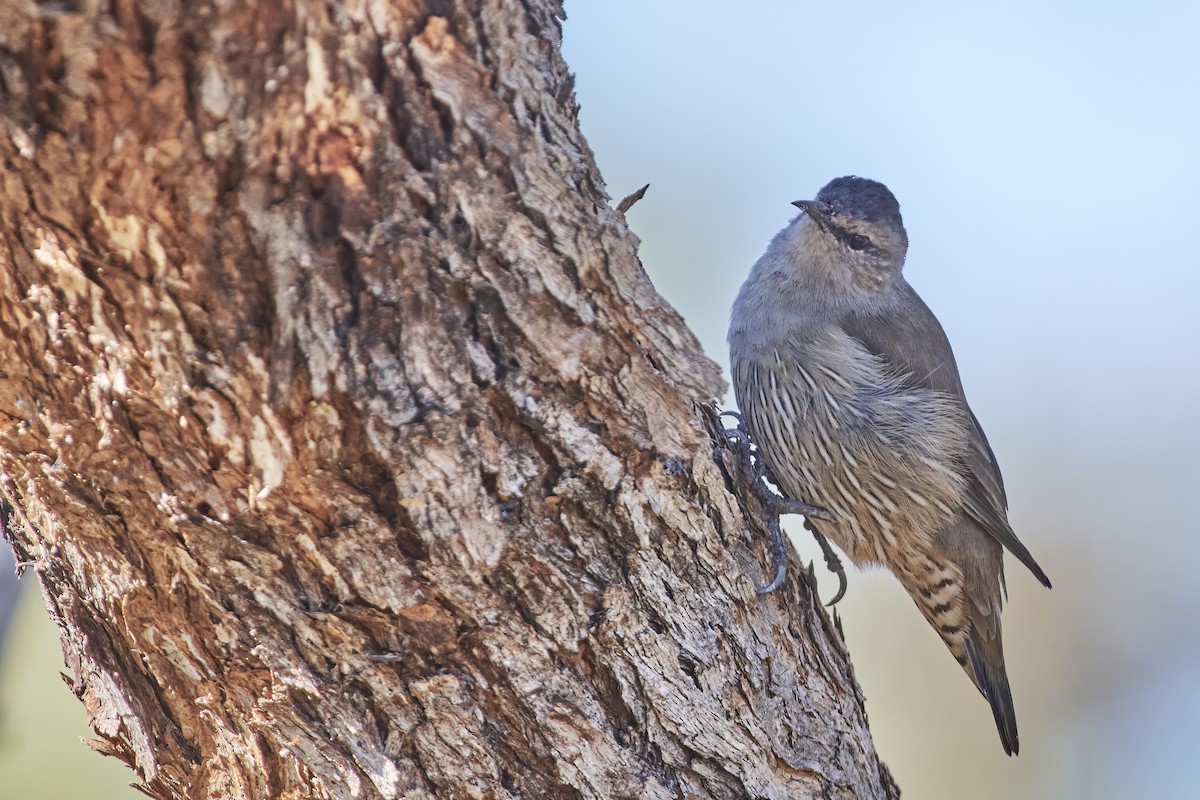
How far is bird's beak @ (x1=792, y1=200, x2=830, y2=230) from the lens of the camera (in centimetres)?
384

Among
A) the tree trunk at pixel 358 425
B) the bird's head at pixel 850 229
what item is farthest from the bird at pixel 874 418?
the tree trunk at pixel 358 425

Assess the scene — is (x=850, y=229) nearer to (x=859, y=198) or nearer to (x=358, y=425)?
(x=859, y=198)

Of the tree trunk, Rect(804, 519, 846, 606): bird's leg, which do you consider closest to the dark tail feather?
Rect(804, 519, 846, 606): bird's leg

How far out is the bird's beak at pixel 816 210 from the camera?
3842 mm

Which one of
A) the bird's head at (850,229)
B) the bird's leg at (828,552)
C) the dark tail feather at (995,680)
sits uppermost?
the bird's head at (850,229)

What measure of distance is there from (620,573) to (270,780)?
791 millimetres

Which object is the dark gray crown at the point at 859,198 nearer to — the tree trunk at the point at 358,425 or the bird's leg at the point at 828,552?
the bird's leg at the point at 828,552

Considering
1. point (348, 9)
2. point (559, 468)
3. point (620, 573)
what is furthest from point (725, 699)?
point (348, 9)

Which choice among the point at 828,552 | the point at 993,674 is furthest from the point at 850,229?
the point at 993,674

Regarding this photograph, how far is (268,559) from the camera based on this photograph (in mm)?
1838

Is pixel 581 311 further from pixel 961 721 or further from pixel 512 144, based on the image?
pixel 961 721

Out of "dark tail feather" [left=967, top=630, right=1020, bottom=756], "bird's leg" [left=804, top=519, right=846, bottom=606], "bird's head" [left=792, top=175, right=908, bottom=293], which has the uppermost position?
"bird's head" [left=792, top=175, right=908, bottom=293]

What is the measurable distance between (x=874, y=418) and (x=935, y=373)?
1.38 feet

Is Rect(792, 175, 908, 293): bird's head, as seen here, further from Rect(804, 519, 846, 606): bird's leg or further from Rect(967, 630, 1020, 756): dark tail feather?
Rect(967, 630, 1020, 756): dark tail feather
